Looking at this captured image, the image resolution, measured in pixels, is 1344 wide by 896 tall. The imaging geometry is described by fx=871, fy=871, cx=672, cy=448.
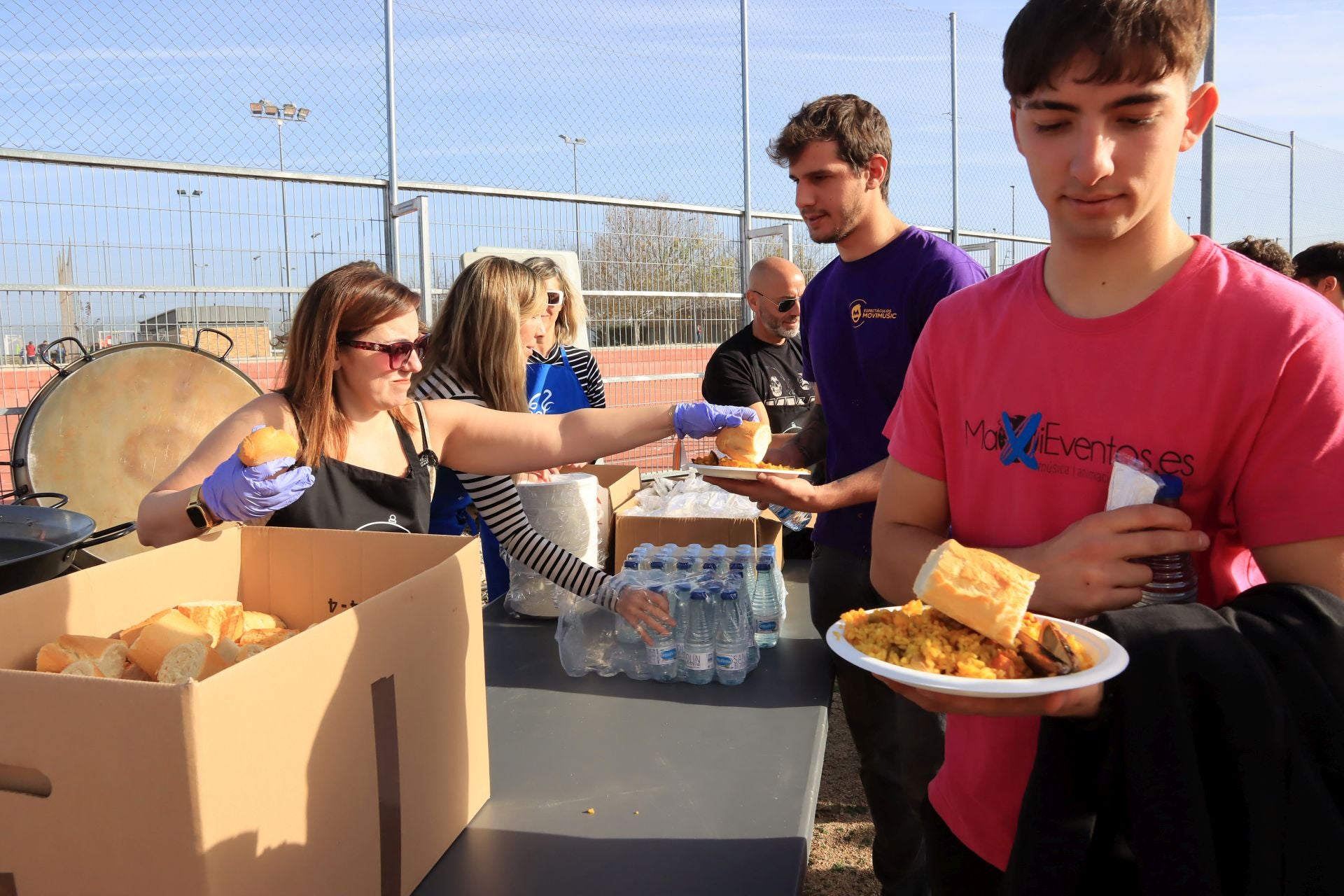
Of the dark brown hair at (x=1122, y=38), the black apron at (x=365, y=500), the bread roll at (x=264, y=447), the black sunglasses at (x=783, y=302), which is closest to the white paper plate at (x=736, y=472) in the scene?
the black apron at (x=365, y=500)

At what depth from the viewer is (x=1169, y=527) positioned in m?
1.06

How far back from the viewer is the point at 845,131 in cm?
270

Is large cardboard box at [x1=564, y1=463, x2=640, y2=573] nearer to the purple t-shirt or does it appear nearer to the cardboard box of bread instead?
the cardboard box of bread

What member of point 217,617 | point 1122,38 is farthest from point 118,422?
point 1122,38

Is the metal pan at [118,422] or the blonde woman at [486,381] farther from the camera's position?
the metal pan at [118,422]

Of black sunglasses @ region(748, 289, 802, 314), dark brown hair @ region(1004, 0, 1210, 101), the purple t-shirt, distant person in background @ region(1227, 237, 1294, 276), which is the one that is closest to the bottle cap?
dark brown hair @ region(1004, 0, 1210, 101)

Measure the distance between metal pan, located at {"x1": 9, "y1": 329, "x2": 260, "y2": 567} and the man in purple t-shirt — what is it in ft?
9.61

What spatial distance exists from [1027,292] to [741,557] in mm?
1325

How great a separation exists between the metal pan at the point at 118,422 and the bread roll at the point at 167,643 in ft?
8.83

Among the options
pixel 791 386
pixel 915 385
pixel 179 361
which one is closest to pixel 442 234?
pixel 179 361

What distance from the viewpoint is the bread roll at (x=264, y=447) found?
166 cm

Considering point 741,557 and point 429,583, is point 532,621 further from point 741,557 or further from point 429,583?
point 429,583

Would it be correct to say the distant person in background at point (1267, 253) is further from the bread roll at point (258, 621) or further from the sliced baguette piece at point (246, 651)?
the sliced baguette piece at point (246, 651)

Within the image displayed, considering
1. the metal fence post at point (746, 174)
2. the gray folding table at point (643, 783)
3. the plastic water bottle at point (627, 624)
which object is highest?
the metal fence post at point (746, 174)
